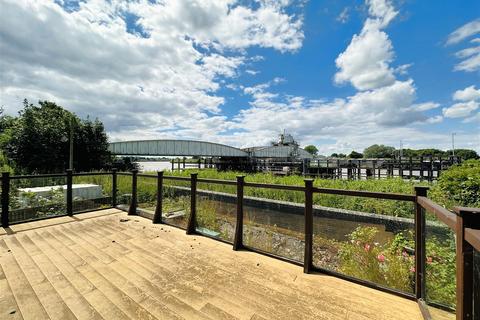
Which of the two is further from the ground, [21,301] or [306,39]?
[306,39]

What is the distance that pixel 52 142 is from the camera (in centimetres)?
1625

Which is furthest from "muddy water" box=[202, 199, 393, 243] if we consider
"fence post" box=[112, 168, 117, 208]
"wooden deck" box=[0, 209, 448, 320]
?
"fence post" box=[112, 168, 117, 208]

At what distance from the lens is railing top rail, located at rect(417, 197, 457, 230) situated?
1.35m

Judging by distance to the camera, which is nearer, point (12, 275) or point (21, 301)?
point (21, 301)

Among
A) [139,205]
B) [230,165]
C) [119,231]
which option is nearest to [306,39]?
[139,205]

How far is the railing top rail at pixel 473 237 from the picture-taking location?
0.95m

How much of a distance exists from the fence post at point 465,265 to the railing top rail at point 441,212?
14 cm

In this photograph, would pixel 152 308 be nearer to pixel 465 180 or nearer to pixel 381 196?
pixel 381 196

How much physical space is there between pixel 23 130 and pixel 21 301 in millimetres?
18295

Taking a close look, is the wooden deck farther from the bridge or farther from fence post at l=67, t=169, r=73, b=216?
the bridge

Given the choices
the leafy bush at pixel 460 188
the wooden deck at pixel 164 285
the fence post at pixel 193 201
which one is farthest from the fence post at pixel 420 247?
the fence post at pixel 193 201

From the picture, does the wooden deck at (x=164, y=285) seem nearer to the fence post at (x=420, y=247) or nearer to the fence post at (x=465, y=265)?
the fence post at (x=420, y=247)

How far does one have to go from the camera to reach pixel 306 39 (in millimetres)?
9266

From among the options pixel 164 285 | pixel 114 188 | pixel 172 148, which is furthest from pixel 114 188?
pixel 172 148
